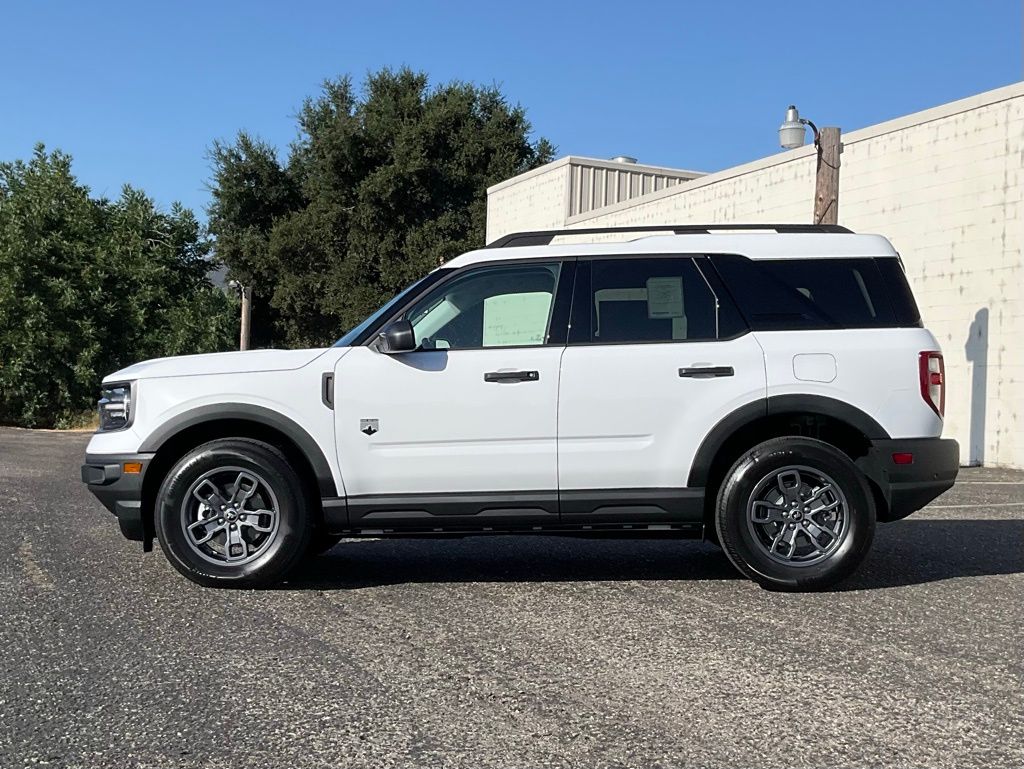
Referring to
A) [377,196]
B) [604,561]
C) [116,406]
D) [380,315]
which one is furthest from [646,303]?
[377,196]

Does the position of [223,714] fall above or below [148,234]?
below

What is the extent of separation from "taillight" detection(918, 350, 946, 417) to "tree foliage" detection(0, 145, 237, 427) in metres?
24.9

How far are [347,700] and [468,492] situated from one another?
1.94 meters

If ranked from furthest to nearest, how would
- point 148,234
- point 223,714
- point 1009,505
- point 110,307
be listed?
point 148,234 < point 110,307 < point 1009,505 < point 223,714

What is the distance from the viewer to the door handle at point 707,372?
18.4 ft

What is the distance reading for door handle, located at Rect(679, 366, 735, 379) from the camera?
5.59 meters

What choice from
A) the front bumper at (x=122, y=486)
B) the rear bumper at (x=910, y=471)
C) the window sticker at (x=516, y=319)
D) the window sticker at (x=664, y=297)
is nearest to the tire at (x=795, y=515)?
the rear bumper at (x=910, y=471)

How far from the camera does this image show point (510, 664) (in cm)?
421

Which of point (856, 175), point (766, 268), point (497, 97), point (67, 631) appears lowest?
point (67, 631)

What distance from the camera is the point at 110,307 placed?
27.2m

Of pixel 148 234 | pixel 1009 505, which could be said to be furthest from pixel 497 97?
pixel 1009 505

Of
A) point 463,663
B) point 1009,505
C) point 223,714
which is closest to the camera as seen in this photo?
point 223,714

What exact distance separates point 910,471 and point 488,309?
2548mm

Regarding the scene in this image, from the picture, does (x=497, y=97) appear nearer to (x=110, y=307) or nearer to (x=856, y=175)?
(x=110, y=307)
